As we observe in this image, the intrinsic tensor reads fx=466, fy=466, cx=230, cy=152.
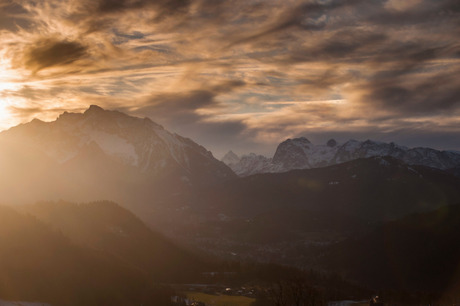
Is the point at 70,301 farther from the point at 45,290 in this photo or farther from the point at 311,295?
the point at 311,295

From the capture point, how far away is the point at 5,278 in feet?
605

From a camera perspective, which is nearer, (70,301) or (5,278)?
(5,278)

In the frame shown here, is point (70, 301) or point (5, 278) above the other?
point (5, 278)

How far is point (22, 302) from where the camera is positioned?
175500 mm

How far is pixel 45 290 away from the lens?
640ft

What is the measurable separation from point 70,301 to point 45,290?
37.2 feet

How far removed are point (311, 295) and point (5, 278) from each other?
4792 inches

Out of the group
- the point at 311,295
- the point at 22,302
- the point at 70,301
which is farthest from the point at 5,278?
the point at 311,295

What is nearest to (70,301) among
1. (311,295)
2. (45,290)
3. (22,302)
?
(45,290)

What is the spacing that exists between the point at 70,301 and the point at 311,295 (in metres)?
101

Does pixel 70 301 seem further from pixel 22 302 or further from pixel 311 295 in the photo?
pixel 311 295

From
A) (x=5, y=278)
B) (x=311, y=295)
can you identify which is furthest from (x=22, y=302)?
(x=311, y=295)

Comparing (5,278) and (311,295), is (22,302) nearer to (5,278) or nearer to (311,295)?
(5,278)

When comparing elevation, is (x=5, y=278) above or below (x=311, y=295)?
above
